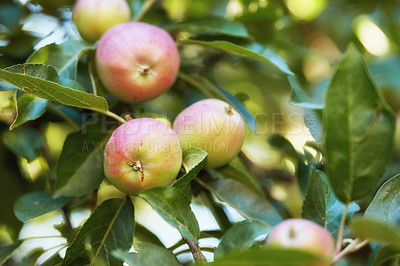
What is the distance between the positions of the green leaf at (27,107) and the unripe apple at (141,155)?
0.21 m

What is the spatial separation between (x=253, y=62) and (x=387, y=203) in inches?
45.7

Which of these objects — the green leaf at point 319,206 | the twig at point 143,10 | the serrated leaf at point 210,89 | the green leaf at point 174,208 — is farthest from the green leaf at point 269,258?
the twig at point 143,10

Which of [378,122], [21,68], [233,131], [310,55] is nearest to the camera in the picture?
[378,122]

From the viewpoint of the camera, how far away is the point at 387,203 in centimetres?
105

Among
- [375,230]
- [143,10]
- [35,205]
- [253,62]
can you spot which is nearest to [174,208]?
[375,230]

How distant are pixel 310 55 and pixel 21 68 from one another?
4.65ft

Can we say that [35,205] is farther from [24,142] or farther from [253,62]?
[253,62]

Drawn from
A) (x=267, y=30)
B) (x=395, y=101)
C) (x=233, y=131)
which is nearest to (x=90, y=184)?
(x=233, y=131)

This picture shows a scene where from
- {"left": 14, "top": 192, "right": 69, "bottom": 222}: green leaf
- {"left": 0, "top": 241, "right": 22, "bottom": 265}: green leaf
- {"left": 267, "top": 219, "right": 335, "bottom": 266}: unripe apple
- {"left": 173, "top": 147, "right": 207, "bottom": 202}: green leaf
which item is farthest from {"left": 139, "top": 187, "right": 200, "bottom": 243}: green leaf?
{"left": 0, "top": 241, "right": 22, "bottom": 265}: green leaf

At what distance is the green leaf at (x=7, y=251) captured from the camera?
1.35m

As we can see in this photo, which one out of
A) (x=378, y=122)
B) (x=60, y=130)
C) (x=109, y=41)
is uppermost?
(x=378, y=122)

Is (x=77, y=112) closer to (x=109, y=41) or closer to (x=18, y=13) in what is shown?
(x=109, y=41)

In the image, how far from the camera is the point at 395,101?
8.39 ft

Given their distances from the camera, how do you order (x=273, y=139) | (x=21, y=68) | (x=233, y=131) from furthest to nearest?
1. (x=273, y=139)
2. (x=233, y=131)
3. (x=21, y=68)
